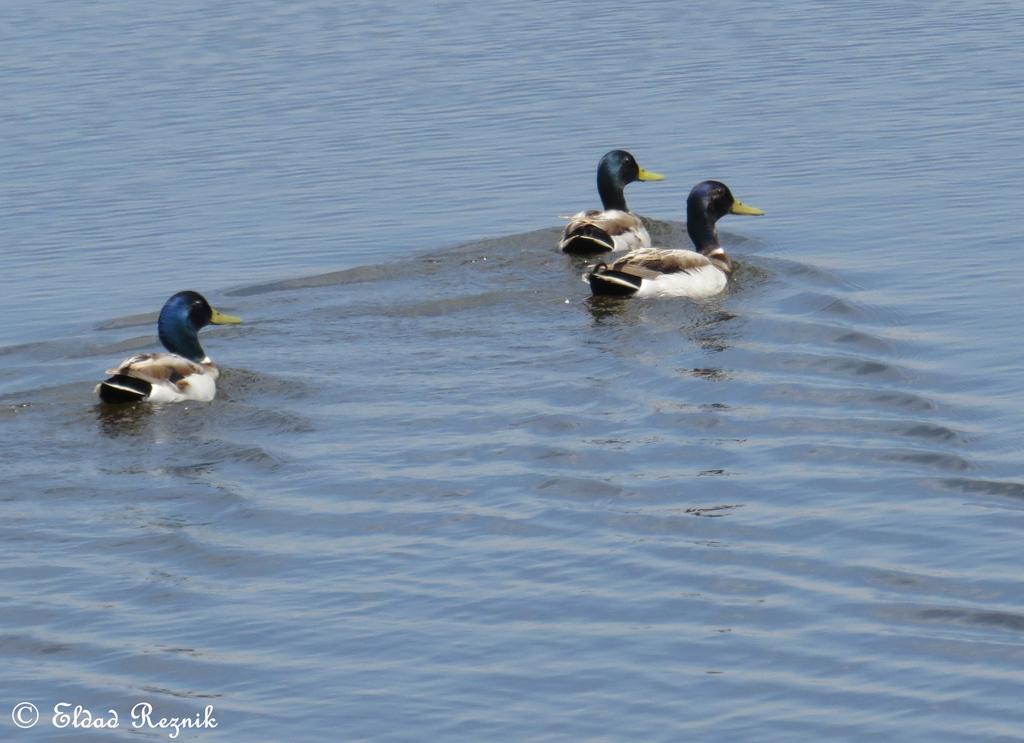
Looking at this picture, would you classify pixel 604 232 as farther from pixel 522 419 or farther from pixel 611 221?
pixel 522 419

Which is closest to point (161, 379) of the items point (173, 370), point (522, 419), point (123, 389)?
point (173, 370)

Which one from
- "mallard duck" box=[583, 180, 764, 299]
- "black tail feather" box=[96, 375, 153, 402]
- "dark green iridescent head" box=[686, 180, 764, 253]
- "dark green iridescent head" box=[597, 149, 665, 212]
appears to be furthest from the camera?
"dark green iridescent head" box=[597, 149, 665, 212]

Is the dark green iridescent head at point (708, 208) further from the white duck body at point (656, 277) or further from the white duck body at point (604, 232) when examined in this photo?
the white duck body at point (656, 277)

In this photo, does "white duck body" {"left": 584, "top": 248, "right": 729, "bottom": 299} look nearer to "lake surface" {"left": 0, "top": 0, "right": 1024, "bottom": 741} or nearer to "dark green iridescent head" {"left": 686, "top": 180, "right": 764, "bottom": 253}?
"lake surface" {"left": 0, "top": 0, "right": 1024, "bottom": 741}

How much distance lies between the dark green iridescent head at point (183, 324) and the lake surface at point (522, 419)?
0.47 m

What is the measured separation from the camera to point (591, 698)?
30.5ft

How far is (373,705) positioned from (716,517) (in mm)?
3090

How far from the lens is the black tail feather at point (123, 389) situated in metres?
14.8

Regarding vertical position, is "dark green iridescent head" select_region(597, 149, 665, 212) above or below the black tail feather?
above
